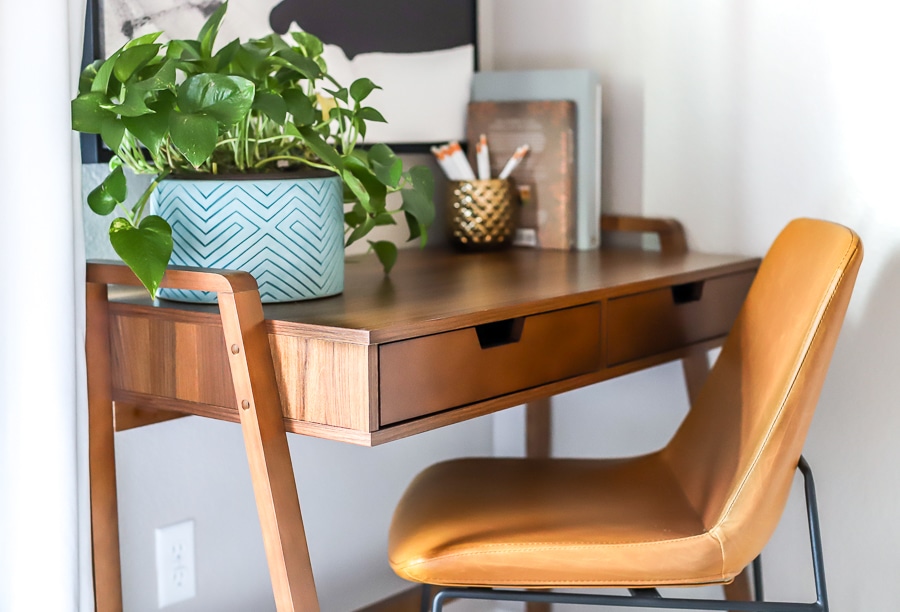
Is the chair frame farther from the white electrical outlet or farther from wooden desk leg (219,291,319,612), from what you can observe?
the white electrical outlet

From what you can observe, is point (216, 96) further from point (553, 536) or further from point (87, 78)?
point (553, 536)

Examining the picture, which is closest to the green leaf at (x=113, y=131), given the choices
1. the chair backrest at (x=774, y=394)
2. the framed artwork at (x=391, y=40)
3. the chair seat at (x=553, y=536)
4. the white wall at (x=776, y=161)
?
the framed artwork at (x=391, y=40)

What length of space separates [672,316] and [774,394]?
12.7 inches

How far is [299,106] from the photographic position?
111 centimetres

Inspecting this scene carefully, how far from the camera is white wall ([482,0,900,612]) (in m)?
1.48

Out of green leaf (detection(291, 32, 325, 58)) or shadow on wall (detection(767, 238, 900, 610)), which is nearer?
green leaf (detection(291, 32, 325, 58))

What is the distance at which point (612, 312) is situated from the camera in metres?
1.32

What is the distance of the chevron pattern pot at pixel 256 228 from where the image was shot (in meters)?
1.12

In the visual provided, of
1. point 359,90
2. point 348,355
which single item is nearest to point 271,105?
point 359,90

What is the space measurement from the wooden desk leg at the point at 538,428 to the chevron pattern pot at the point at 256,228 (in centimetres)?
84

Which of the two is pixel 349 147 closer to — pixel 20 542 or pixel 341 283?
pixel 341 283

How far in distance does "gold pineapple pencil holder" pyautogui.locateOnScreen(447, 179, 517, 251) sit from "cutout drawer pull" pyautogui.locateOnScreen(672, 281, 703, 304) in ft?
1.00

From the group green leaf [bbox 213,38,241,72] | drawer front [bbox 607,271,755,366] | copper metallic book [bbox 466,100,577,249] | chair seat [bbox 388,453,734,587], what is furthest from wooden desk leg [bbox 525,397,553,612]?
green leaf [bbox 213,38,241,72]

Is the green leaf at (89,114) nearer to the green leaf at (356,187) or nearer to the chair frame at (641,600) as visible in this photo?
the green leaf at (356,187)
